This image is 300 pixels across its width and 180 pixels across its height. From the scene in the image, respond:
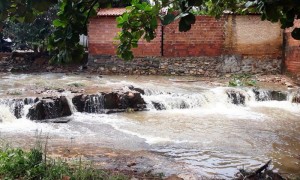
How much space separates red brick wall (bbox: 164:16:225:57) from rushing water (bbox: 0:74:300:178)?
2.70 m

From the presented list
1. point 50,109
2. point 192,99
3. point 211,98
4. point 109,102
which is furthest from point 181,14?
point 211,98

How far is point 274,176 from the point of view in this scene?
4.99m

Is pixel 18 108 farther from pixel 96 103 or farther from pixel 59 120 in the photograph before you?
pixel 96 103

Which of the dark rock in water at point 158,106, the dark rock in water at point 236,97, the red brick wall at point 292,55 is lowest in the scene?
the dark rock in water at point 158,106

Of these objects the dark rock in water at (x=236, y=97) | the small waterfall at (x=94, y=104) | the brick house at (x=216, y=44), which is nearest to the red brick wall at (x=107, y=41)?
the brick house at (x=216, y=44)

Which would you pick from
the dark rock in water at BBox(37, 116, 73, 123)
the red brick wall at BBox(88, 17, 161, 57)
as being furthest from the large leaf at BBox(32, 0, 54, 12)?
the red brick wall at BBox(88, 17, 161, 57)

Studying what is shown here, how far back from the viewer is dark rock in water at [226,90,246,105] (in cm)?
1198

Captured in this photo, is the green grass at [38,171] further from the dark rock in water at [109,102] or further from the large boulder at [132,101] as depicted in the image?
the large boulder at [132,101]

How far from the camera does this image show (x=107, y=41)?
16250mm

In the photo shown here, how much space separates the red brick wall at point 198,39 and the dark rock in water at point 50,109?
7230 millimetres

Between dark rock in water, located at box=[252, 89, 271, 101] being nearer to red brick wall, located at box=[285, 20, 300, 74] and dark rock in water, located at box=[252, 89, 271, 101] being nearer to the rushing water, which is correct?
the rushing water

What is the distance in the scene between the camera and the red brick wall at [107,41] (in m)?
16.0

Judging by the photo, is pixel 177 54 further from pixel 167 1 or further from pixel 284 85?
pixel 167 1

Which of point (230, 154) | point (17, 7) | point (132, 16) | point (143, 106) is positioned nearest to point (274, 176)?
point (230, 154)
